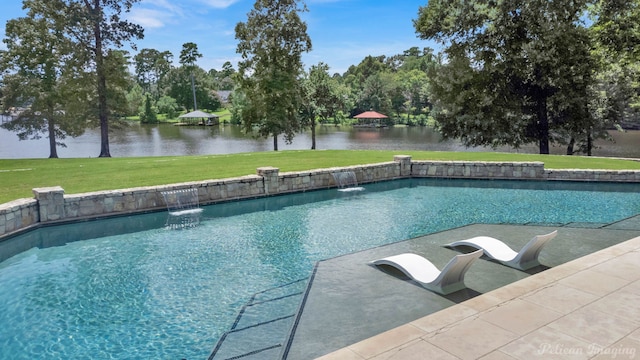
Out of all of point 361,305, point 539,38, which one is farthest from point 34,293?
point 539,38

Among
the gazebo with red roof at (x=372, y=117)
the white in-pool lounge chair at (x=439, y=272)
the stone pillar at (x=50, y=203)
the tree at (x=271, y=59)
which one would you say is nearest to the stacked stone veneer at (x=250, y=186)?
the stone pillar at (x=50, y=203)

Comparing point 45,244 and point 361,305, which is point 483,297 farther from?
point 45,244

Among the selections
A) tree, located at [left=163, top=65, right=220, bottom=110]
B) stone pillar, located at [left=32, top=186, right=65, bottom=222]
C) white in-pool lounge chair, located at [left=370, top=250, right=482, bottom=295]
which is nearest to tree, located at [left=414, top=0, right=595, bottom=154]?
white in-pool lounge chair, located at [left=370, top=250, right=482, bottom=295]

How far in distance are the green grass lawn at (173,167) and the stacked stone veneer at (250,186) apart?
104 centimetres

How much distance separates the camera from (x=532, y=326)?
15.1ft

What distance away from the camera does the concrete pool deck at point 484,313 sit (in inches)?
166

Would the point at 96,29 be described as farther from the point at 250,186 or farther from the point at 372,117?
the point at 372,117

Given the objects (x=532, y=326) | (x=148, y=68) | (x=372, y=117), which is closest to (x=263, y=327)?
(x=532, y=326)

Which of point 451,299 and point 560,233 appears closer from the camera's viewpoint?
point 451,299

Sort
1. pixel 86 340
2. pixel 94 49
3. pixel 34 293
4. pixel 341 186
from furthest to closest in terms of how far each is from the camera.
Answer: pixel 94 49 < pixel 341 186 < pixel 34 293 < pixel 86 340

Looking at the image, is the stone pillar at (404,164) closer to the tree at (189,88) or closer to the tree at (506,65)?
the tree at (506,65)

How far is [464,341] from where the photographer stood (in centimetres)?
433

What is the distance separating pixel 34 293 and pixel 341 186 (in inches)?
428

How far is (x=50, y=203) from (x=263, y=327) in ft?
27.6
